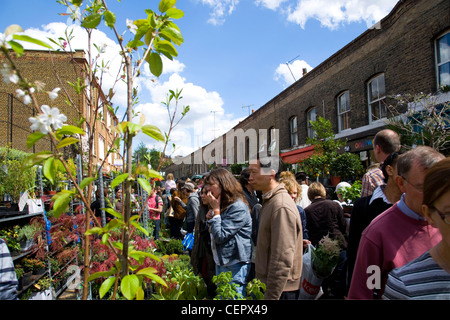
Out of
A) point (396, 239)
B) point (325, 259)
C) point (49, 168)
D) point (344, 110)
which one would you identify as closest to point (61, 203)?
point (49, 168)

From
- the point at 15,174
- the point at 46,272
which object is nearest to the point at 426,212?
the point at 46,272

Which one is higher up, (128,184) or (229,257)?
(128,184)

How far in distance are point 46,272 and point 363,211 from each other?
15.3 feet

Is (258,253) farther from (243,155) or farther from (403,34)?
(243,155)

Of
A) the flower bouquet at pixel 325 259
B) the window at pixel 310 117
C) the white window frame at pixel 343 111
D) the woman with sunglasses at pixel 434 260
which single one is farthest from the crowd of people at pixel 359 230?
the window at pixel 310 117

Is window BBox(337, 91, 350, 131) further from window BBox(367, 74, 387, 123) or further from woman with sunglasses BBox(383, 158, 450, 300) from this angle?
woman with sunglasses BBox(383, 158, 450, 300)

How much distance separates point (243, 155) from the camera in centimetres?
2977

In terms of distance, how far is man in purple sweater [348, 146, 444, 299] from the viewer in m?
1.52

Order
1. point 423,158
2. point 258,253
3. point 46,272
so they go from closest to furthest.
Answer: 1. point 423,158
2. point 258,253
3. point 46,272

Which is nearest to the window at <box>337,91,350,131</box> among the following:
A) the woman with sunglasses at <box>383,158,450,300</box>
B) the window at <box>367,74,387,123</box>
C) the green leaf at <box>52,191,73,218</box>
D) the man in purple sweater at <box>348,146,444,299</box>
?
the window at <box>367,74,387,123</box>

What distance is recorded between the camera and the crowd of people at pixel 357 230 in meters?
1.21

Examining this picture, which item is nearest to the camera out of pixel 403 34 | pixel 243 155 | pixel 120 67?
pixel 120 67

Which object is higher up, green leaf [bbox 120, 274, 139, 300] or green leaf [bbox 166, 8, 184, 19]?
green leaf [bbox 166, 8, 184, 19]

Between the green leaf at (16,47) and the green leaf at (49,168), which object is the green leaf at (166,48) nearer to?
the green leaf at (16,47)
